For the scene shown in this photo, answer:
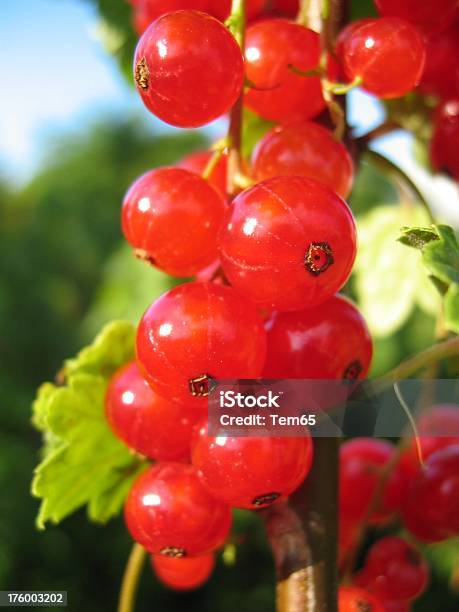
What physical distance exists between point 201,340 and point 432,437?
334mm

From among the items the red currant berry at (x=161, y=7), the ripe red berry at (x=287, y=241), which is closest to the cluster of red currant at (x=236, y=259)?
the ripe red berry at (x=287, y=241)

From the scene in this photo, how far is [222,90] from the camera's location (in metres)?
0.46

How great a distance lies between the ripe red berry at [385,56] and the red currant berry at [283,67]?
3cm

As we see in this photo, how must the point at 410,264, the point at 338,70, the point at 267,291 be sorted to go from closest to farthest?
the point at 267,291
the point at 338,70
the point at 410,264

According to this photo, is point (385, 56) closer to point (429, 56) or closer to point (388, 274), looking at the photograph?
point (429, 56)

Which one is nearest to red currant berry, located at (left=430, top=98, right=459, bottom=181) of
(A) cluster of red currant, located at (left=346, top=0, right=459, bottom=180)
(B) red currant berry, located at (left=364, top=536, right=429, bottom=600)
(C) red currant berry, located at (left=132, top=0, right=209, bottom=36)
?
(A) cluster of red currant, located at (left=346, top=0, right=459, bottom=180)

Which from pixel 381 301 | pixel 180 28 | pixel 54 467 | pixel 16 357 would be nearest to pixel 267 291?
pixel 180 28

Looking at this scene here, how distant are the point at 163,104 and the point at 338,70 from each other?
0.51 feet

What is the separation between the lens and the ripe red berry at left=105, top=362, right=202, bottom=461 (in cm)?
51

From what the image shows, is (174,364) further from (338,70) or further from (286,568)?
(338,70)

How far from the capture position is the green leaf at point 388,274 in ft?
3.10

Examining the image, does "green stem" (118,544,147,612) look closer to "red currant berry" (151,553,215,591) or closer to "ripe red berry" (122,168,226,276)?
"red currant berry" (151,553,215,591)

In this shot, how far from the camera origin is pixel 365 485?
683mm

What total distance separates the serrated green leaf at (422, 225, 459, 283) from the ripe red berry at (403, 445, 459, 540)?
24 centimetres
